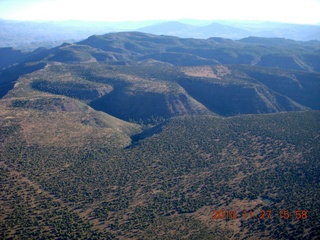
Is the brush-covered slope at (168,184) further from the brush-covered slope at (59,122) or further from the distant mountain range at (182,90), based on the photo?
the distant mountain range at (182,90)

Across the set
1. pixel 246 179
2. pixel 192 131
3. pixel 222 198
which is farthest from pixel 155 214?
pixel 192 131

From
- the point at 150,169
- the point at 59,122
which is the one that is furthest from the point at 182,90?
the point at 150,169

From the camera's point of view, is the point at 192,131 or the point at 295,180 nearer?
the point at 295,180

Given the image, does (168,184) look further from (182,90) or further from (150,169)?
(182,90)

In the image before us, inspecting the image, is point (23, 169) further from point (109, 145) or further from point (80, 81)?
point (80, 81)

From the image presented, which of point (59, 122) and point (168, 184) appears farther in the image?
point (59, 122)

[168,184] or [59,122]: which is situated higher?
[59,122]
